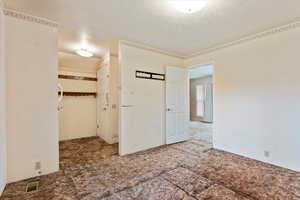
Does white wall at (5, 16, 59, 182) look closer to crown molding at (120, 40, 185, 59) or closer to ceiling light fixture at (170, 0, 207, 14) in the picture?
crown molding at (120, 40, 185, 59)

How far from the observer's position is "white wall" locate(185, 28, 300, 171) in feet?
8.50

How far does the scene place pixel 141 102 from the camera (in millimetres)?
3611

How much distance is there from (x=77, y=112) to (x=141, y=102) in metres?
2.52

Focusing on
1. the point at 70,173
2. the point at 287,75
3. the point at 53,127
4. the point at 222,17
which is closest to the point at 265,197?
the point at 287,75

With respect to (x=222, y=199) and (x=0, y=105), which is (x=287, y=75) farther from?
(x=0, y=105)

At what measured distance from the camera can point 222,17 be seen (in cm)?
238

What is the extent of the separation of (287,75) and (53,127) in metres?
4.31

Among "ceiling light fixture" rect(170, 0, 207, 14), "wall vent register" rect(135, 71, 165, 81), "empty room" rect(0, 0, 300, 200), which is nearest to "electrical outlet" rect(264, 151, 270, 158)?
"empty room" rect(0, 0, 300, 200)

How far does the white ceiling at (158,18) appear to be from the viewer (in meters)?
2.05

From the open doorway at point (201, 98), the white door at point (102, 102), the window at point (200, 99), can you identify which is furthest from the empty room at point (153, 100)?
the window at point (200, 99)

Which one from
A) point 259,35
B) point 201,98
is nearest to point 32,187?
point 259,35

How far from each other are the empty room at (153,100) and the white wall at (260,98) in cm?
2

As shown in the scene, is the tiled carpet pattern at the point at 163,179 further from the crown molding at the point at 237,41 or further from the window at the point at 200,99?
the window at the point at 200,99

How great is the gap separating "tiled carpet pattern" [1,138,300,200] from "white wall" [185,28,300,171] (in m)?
0.35
